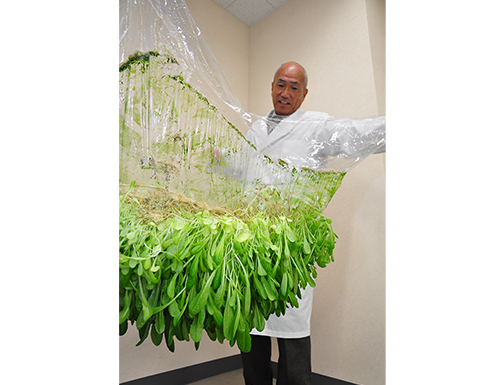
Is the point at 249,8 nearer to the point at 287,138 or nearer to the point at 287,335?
the point at 287,138

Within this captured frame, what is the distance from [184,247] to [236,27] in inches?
84.6

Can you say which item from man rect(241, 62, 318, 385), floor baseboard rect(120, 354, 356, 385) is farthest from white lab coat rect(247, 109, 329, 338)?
floor baseboard rect(120, 354, 356, 385)

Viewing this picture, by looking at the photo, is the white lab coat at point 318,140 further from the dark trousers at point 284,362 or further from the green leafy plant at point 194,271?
the dark trousers at point 284,362

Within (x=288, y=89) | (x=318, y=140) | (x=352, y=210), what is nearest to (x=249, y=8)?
(x=288, y=89)

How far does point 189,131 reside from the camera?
0.60 meters

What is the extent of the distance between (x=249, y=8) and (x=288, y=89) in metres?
1.16

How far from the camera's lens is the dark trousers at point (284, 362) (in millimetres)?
1285

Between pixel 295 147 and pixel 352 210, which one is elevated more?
pixel 295 147

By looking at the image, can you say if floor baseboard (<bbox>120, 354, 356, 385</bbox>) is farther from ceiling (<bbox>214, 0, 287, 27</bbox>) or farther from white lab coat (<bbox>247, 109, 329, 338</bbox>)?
ceiling (<bbox>214, 0, 287, 27</bbox>)

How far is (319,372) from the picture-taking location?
5.65ft
